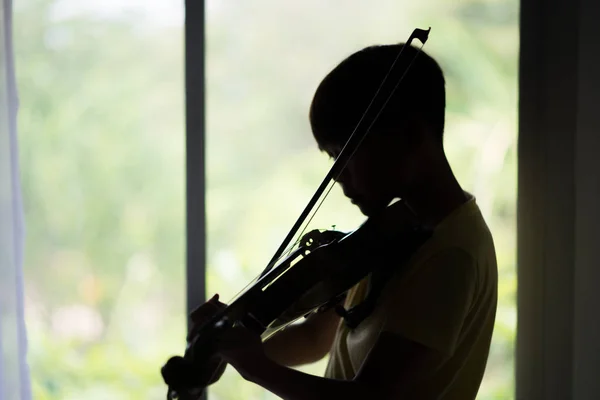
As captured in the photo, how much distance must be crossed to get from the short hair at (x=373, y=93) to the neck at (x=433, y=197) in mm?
68

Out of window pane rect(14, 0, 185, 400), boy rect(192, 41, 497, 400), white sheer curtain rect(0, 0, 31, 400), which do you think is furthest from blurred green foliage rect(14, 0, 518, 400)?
boy rect(192, 41, 497, 400)

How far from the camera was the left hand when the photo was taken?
0.78 m

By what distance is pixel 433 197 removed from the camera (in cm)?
88

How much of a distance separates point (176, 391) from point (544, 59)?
38.9 inches

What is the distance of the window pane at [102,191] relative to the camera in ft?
4.13

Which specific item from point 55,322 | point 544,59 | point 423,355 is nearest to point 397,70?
point 423,355

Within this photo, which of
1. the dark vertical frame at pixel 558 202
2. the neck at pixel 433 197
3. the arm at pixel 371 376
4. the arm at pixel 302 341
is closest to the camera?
the arm at pixel 371 376

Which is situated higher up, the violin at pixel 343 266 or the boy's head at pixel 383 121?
the boy's head at pixel 383 121

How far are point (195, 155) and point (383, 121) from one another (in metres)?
0.53

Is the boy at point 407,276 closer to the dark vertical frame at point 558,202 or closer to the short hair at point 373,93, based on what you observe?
the short hair at point 373,93

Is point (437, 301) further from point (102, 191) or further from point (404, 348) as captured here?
point (102, 191)

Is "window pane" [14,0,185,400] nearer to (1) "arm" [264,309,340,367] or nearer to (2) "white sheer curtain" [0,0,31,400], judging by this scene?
(2) "white sheer curtain" [0,0,31,400]

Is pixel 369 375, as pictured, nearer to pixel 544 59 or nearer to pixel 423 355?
pixel 423 355

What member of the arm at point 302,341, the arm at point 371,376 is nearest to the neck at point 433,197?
the arm at point 371,376
